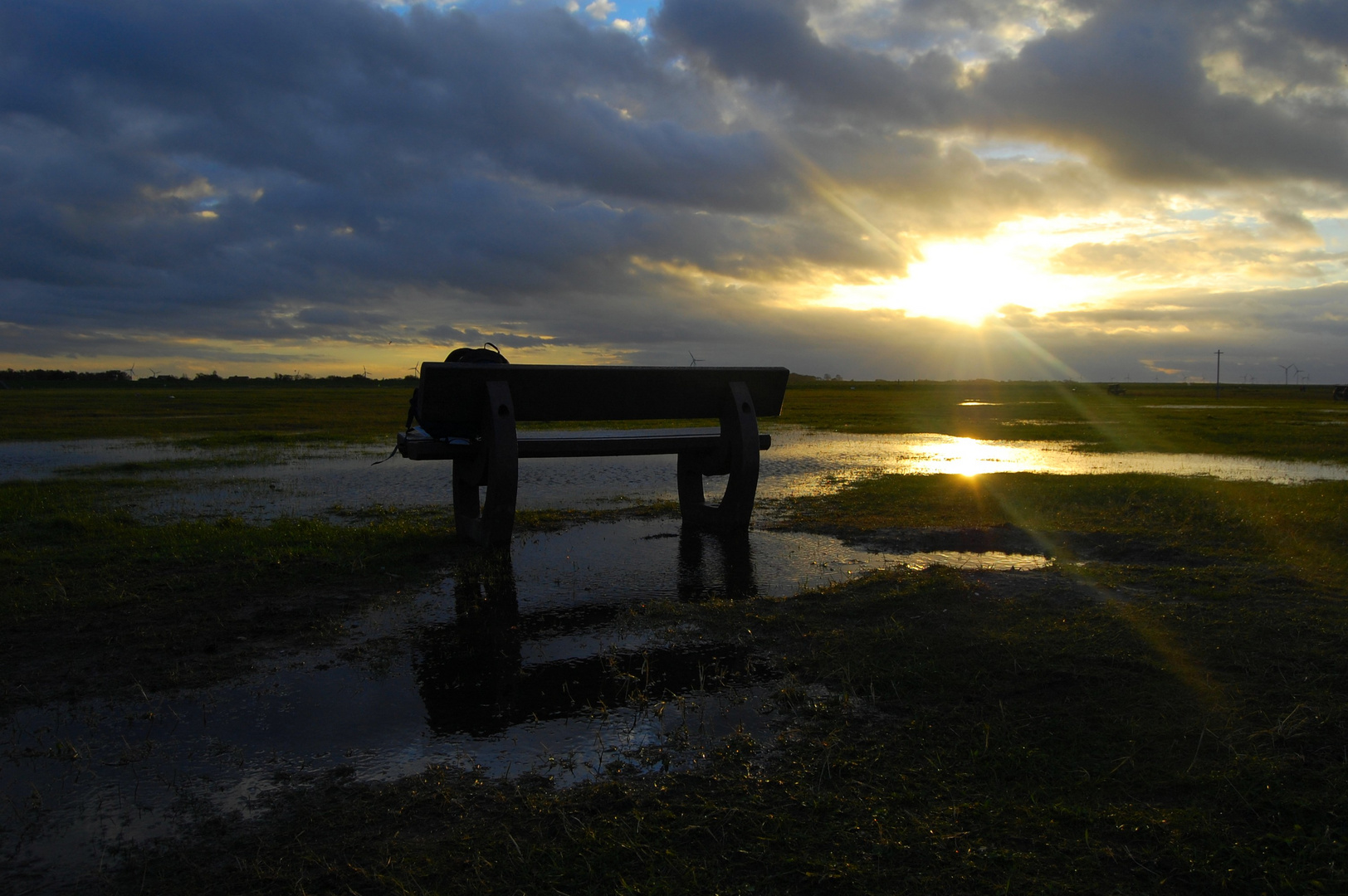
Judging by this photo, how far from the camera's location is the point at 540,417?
788cm

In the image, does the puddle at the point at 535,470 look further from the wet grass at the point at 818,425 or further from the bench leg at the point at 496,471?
the bench leg at the point at 496,471

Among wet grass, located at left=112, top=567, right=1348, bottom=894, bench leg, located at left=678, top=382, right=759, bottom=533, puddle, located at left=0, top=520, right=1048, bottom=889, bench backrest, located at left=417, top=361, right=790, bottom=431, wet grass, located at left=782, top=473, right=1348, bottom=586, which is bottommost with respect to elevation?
puddle, located at left=0, top=520, right=1048, bottom=889

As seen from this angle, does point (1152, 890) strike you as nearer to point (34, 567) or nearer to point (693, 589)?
point (693, 589)

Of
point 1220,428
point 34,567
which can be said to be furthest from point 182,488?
point 1220,428

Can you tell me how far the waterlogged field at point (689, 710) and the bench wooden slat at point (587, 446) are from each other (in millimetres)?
885

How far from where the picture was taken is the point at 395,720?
3.63 meters

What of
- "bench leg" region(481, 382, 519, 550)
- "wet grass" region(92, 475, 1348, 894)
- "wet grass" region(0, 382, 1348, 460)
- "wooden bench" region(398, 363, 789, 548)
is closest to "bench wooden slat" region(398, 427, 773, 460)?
"wooden bench" region(398, 363, 789, 548)

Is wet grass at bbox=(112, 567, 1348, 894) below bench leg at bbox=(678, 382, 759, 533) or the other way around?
below

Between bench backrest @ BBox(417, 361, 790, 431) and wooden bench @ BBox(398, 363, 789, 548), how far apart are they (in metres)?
0.01

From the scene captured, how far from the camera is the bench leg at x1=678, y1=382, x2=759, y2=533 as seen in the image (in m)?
8.20

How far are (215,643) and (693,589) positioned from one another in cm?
314

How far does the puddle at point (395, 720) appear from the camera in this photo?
9.50 ft

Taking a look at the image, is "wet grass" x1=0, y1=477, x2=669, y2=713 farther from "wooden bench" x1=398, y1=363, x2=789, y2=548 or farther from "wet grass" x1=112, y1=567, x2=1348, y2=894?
"wet grass" x1=112, y1=567, x2=1348, y2=894

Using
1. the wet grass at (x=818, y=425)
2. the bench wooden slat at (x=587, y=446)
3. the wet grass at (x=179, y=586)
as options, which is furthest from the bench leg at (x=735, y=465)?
the wet grass at (x=818, y=425)
